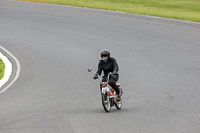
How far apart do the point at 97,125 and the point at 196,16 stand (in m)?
20.1

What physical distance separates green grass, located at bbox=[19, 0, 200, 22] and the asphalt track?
184cm

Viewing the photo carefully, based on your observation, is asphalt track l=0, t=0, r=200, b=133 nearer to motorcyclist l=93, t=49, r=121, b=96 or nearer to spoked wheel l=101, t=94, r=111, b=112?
spoked wheel l=101, t=94, r=111, b=112

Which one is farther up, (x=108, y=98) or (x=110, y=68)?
(x=110, y=68)

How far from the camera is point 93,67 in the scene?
1869 centimetres

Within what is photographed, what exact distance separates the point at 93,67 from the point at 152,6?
15.8m

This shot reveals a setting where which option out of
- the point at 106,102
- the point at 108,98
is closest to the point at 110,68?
the point at 108,98

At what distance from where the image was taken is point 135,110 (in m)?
12.0

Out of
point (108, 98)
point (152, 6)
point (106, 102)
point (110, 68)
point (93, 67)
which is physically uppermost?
point (152, 6)

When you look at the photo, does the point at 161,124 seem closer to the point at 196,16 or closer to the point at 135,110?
the point at 135,110

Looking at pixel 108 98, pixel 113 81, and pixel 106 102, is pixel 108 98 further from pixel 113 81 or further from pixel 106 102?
pixel 113 81

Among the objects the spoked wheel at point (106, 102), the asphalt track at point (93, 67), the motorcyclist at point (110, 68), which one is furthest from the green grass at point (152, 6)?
the spoked wheel at point (106, 102)

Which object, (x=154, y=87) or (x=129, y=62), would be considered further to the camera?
(x=129, y=62)

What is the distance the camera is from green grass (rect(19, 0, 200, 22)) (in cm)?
2964

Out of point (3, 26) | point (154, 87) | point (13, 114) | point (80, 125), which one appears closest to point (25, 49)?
point (3, 26)
